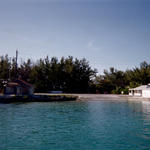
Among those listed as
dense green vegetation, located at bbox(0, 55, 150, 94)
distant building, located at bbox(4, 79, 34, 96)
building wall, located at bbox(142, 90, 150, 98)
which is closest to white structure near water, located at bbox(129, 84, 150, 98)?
building wall, located at bbox(142, 90, 150, 98)

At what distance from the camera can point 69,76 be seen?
6338 centimetres

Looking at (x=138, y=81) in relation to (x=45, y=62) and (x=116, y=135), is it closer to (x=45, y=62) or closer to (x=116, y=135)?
(x=45, y=62)

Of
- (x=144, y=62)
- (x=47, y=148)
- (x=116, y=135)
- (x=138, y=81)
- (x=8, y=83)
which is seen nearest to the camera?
(x=47, y=148)

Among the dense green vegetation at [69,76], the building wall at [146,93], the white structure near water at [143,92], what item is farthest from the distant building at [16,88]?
the building wall at [146,93]

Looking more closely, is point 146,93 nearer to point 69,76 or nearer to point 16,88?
point 69,76

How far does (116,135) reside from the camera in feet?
39.4

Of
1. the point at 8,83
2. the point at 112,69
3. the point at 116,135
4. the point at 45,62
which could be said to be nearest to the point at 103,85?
the point at 112,69

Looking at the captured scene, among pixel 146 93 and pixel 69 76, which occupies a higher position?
pixel 69 76

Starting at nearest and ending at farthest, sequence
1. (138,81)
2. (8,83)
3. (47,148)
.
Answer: (47,148) < (8,83) < (138,81)

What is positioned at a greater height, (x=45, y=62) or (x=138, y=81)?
(x=45, y=62)

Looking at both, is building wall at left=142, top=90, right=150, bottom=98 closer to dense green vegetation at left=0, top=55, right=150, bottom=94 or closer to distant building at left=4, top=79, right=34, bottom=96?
dense green vegetation at left=0, top=55, right=150, bottom=94

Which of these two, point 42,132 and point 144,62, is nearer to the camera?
point 42,132

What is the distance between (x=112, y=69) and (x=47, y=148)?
212 ft

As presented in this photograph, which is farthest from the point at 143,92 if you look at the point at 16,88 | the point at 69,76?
the point at 16,88
